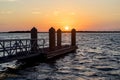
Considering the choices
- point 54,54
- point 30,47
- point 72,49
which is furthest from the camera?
point 72,49

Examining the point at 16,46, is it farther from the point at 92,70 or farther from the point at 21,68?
the point at 92,70

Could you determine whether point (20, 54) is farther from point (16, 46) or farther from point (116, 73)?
point (116, 73)

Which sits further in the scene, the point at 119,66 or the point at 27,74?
the point at 119,66

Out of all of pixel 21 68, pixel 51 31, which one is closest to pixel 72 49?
pixel 51 31

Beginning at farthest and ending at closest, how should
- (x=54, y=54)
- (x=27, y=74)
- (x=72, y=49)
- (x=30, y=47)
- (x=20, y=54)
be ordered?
(x=72, y=49) → (x=54, y=54) → (x=30, y=47) → (x=20, y=54) → (x=27, y=74)

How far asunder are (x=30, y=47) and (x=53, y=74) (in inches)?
173

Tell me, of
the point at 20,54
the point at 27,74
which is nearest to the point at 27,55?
the point at 20,54

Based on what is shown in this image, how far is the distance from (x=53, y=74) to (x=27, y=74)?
1904 mm

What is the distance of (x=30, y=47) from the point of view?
2314cm

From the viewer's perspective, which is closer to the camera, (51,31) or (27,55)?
(27,55)

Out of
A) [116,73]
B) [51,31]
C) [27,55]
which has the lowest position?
[116,73]

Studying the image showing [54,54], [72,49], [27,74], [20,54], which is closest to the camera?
[27,74]

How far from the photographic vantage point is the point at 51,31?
2755cm

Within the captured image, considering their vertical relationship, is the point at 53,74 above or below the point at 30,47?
below
